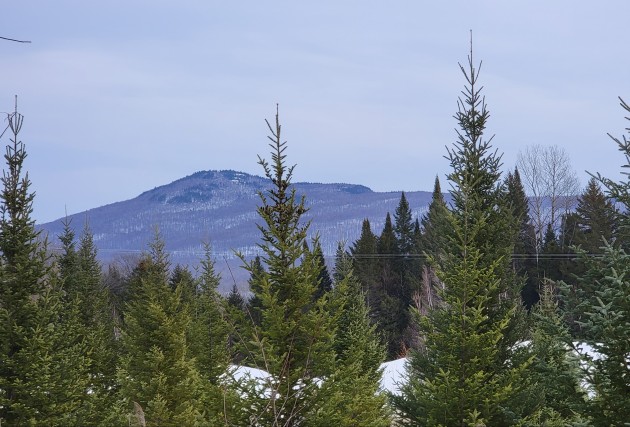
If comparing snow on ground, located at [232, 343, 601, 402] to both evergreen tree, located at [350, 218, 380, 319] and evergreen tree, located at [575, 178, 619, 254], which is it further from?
evergreen tree, located at [350, 218, 380, 319]

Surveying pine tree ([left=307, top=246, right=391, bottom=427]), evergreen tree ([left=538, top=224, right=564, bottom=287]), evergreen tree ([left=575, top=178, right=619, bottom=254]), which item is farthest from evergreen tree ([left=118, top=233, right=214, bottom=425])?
evergreen tree ([left=538, top=224, right=564, bottom=287])

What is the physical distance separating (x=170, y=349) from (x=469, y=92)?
11156mm

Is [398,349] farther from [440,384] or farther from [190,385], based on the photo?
[440,384]

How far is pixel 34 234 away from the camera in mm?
19281

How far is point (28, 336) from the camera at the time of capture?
Answer: 59.1ft

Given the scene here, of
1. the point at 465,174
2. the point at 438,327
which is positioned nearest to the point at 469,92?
the point at 465,174

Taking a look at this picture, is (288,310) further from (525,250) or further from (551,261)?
(525,250)

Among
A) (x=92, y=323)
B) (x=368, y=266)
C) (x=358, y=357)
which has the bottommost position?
(x=368, y=266)

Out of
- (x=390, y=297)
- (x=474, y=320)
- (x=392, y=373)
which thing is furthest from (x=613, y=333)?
(x=390, y=297)

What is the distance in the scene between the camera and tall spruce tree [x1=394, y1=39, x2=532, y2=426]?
12602 mm

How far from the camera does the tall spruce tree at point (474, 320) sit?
12602 millimetres

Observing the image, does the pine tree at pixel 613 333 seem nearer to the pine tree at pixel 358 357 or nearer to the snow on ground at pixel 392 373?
the snow on ground at pixel 392 373

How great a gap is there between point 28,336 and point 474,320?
10.9 meters

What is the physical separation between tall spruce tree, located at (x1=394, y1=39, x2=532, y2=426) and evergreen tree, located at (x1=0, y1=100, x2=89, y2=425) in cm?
843
